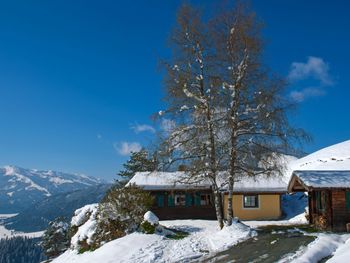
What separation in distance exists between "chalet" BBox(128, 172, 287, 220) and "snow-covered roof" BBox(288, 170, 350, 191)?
31.5ft

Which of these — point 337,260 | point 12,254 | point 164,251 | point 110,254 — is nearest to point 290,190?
point 164,251

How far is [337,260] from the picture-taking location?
40.5 feet

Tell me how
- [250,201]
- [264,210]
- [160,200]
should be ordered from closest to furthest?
1. [264,210]
2. [250,201]
3. [160,200]

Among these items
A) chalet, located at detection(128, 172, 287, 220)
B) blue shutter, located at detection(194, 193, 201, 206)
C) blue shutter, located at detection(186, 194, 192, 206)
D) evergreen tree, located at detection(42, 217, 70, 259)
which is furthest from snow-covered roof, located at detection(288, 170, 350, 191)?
evergreen tree, located at detection(42, 217, 70, 259)

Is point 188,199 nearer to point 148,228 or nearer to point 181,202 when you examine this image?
point 181,202

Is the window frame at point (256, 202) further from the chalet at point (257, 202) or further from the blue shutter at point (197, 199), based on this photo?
the blue shutter at point (197, 199)

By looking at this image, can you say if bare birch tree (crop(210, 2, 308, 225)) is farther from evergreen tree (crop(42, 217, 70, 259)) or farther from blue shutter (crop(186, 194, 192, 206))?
evergreen tree (crop(42, 217, 70, 259))

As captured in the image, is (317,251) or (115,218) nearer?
(317,251)

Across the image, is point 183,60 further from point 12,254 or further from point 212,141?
point 12,254

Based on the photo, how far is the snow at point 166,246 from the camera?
19328 mm

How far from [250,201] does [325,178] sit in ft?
42.1

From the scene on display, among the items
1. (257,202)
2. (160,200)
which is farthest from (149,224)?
(257,202)

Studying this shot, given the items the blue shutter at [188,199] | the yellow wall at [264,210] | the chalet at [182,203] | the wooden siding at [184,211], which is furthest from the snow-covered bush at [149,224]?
the yellow wall at [264,210]

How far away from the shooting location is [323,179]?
23594 mm
